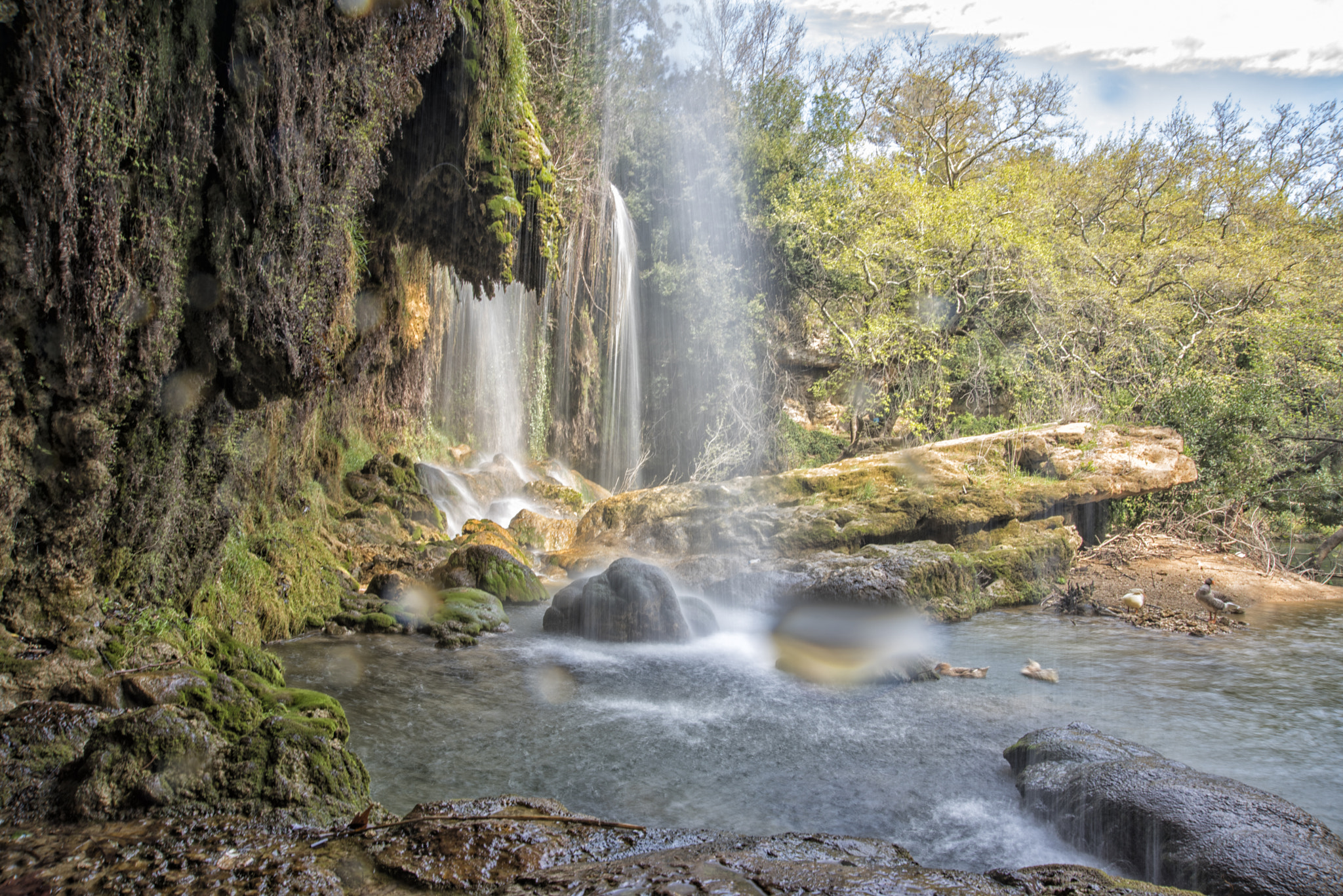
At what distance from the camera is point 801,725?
18.0ft

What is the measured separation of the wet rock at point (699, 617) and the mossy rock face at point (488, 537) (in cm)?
367

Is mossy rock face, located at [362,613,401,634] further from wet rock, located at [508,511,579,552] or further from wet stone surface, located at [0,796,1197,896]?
wet rock, located at [508,511,579,552]

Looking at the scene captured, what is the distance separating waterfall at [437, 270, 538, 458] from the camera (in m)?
16.3

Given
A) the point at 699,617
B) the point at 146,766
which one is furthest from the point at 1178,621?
the point at 146,766

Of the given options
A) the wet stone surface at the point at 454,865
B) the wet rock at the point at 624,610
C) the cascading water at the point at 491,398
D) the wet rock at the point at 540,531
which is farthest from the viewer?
the cascading water at the point at 491,398

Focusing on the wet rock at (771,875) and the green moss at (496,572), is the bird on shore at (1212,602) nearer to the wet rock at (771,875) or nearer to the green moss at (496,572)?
the wet rock at (771,875)

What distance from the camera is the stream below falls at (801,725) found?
4.07 m

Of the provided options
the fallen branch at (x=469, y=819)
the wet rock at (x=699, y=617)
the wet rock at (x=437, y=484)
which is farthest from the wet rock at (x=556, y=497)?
the fallen branch at (x=469, y=819)

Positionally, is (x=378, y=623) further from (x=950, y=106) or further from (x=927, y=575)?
(x=950, y=106)

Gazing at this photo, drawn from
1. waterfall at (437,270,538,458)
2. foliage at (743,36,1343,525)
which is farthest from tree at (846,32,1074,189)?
waterfall at (437,270,538,458)

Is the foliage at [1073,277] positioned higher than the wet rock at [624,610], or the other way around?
the foliage at [1073,277]

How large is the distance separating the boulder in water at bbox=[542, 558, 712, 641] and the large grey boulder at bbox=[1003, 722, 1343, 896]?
424cm

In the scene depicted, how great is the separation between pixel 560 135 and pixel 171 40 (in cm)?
746

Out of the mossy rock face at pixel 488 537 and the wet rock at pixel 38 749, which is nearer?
the wet rock at pixel 38 749
